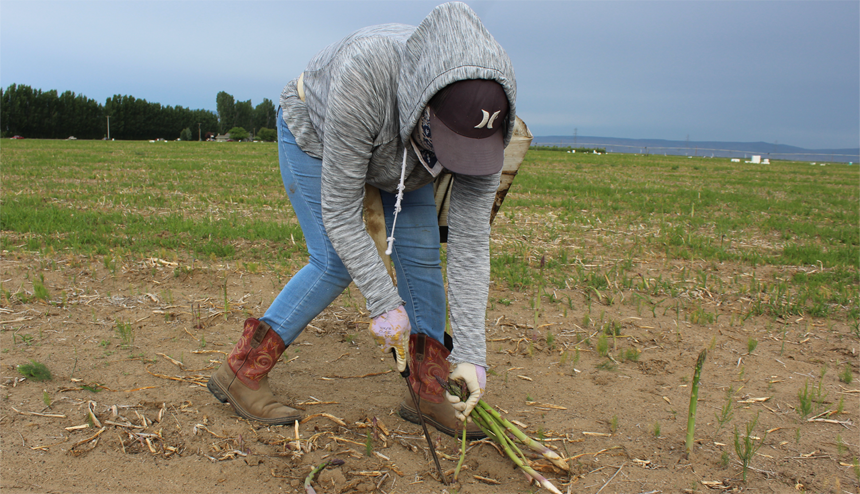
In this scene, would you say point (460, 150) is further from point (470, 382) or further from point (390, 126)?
point (470, 382)

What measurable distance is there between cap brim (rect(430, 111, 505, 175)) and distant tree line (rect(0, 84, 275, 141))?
2598 inches

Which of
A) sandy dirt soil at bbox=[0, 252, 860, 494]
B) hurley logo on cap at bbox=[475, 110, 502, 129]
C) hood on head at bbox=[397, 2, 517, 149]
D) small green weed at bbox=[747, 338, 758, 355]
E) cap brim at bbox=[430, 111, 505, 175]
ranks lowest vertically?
sandy dirt soil at bbox=[0, 252, 860, 494]

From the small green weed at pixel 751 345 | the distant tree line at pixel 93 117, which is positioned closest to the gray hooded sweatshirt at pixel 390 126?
the small green weed at pixel 751 345

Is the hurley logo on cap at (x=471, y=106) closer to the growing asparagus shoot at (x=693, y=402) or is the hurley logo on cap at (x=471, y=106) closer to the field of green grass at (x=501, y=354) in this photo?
the growing asparagus shoot at (x=693, y=402)

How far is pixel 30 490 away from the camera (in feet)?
5.78

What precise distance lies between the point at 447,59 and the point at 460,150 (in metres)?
0.24

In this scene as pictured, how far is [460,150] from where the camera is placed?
4.99 ft

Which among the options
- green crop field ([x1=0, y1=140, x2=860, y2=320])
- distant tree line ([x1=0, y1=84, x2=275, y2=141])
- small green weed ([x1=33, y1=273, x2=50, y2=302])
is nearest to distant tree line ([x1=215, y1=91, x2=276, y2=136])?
distant tree line ([x1=0, y1=84, x2=275, y2=141])

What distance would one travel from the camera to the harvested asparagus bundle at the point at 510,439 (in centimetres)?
189

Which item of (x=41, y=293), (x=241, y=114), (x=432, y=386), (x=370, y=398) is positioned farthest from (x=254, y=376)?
(x=241, y=114)

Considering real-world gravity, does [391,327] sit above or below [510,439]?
above

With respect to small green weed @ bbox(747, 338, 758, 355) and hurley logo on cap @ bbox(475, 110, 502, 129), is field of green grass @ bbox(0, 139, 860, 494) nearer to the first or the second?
small green weed @ bbox(747, 338, 758, 355)

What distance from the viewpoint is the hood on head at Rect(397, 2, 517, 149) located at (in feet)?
4.79

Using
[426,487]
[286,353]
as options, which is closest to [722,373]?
[426,487]
